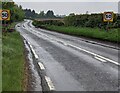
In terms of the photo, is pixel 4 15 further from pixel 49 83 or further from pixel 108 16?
pixel 49 83

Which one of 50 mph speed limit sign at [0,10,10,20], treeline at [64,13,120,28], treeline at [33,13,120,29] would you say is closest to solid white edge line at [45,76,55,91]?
50 mph speed limit sign at [0,10,10,20]

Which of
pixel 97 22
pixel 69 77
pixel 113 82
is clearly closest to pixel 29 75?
pixel 69 77

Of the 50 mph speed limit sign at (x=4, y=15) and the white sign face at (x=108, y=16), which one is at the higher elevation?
the 50 mph speed limit sign at (x=4, y=15)

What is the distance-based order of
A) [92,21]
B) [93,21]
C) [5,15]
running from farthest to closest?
[92,21] < [93,21] < [5,15]

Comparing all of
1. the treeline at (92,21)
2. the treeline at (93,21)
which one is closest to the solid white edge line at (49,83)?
the treeline at (93,21)

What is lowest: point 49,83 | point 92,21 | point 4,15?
point 92,21

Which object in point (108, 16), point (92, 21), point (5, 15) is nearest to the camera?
point (5, 15)

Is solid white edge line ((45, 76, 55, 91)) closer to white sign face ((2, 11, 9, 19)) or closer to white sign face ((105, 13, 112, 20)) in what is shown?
white sign face ((2, 11, 9, 19))

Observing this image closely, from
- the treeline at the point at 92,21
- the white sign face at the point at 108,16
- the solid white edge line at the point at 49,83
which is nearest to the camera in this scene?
the solid white edge line at the point at 49,83

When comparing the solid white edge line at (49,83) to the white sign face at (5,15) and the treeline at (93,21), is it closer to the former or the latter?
the white sign face at (5,15)

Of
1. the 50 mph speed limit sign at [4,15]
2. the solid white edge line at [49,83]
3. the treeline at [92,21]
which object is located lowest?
the treeline at [92,21]

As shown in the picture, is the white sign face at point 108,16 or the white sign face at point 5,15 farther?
the white sign face at point 108,16

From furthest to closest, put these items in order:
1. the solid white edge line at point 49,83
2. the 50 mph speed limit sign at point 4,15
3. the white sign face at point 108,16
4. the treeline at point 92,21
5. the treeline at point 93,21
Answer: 1. the treeline at point 92,21
2. the treeline at point 93,21
3. the white sign face at point 108,16
4. the 50 mph speed limit sign at point 4,15
5. the solid white edge line at point 49,83

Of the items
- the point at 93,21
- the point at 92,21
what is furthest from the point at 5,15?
the point at 92,21
